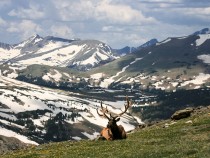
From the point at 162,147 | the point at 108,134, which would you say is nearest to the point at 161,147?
the point at 162,147

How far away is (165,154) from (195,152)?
2291mm

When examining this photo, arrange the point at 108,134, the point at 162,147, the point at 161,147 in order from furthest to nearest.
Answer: the point at 108,134 → the point at 161,147 → the point at 162,147

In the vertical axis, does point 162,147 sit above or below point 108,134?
below

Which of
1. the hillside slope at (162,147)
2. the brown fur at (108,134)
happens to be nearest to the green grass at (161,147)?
the hillside slope at (162,147)

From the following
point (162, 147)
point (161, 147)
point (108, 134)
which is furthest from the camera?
point (108, 134)

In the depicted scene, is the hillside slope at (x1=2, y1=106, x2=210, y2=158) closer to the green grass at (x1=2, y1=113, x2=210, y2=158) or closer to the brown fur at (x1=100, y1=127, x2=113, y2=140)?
the green grass at (x1=2, y1=113, x2=210, y2=158)

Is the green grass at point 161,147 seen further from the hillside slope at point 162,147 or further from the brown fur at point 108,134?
the brown fur at point 108,134

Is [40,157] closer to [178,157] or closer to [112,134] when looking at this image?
[112,134]

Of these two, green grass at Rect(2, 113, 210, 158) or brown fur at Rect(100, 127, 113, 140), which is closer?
green grass at Rect(2, 113, 210, 158)

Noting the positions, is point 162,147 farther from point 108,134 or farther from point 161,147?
point 108,134

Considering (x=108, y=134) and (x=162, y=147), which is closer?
(x=162, y=147)

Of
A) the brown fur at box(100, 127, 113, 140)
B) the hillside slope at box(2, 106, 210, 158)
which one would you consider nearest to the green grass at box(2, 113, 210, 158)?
the hillside slope at box(2, 106, 210, 158)

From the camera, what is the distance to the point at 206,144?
34.1 m

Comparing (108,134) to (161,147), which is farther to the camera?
(108,134)
